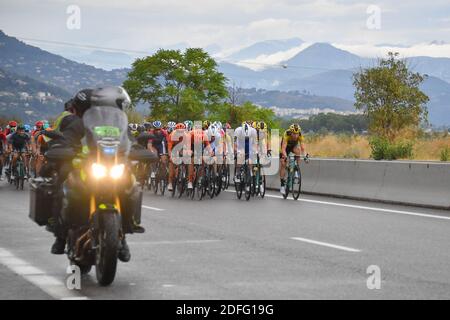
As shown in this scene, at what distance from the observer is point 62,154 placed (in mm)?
8953

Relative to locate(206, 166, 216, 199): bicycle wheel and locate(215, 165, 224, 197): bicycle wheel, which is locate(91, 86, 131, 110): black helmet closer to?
locate(206, 166, 216, 199): bicycle wheel

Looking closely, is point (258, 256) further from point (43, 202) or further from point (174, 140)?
point (174, 140)

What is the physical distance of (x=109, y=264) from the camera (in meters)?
8.79

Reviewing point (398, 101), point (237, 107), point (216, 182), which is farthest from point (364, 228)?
point (237, 107)

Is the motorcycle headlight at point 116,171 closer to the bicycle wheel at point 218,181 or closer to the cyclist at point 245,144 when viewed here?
the cyclist at point 245,144

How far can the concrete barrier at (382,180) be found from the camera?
19.6 meters

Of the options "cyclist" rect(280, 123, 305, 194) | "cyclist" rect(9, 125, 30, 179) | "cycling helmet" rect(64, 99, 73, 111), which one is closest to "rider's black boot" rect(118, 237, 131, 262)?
"cycling helmet" rect(64, 99, 73, 111)

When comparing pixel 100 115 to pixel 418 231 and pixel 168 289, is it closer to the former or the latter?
pixel 168 289

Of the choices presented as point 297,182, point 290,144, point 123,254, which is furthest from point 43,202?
point 290,144

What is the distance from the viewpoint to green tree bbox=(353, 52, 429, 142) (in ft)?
173

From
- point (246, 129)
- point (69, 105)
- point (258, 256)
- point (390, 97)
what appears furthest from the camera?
point (390, 97)

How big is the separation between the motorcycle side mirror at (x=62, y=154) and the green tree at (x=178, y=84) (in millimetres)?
81110

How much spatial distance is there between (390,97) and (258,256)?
42.7 metres

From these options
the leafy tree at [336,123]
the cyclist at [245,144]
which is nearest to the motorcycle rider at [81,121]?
the cyclist at [245,144]
